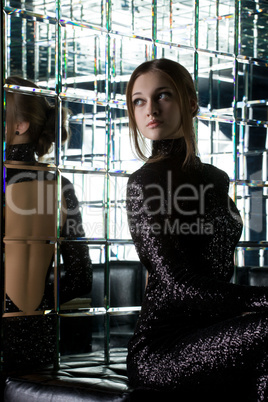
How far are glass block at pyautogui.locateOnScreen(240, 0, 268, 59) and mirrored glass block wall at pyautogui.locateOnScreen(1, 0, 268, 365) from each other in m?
0.07

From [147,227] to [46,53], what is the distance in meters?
0.79

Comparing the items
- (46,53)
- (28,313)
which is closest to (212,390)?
(28,313)

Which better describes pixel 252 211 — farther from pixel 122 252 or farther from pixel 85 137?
pixel 85 137

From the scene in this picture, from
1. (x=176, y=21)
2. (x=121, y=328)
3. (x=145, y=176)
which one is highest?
(x=176, y=21)

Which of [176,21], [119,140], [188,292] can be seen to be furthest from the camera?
[176,21]

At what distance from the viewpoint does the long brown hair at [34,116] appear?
6.25ft

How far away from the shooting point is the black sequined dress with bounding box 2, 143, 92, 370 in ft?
6.25

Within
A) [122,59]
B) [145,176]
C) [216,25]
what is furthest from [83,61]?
[216,25]

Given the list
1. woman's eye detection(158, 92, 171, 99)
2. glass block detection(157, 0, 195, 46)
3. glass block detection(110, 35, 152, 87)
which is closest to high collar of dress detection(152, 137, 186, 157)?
woman's eye detection(158, 92, 171, 99)

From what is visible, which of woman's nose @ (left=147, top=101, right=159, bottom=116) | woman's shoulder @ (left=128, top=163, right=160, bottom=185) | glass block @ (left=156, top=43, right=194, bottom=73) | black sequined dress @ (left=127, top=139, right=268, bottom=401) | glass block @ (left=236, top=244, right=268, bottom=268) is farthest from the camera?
glass block @ (left=236, top=244, right=268, bottom=268)

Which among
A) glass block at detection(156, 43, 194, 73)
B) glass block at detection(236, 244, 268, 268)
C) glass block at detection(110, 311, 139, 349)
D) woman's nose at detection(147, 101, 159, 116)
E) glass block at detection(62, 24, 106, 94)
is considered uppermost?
glass block at detection(156, 43, 194, 73)

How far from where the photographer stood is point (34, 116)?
1.97 meters

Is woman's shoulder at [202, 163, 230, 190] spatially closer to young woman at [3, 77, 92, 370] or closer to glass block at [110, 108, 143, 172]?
glass block at [110, 108, 143, 172]

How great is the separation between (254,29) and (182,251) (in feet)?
4.94
